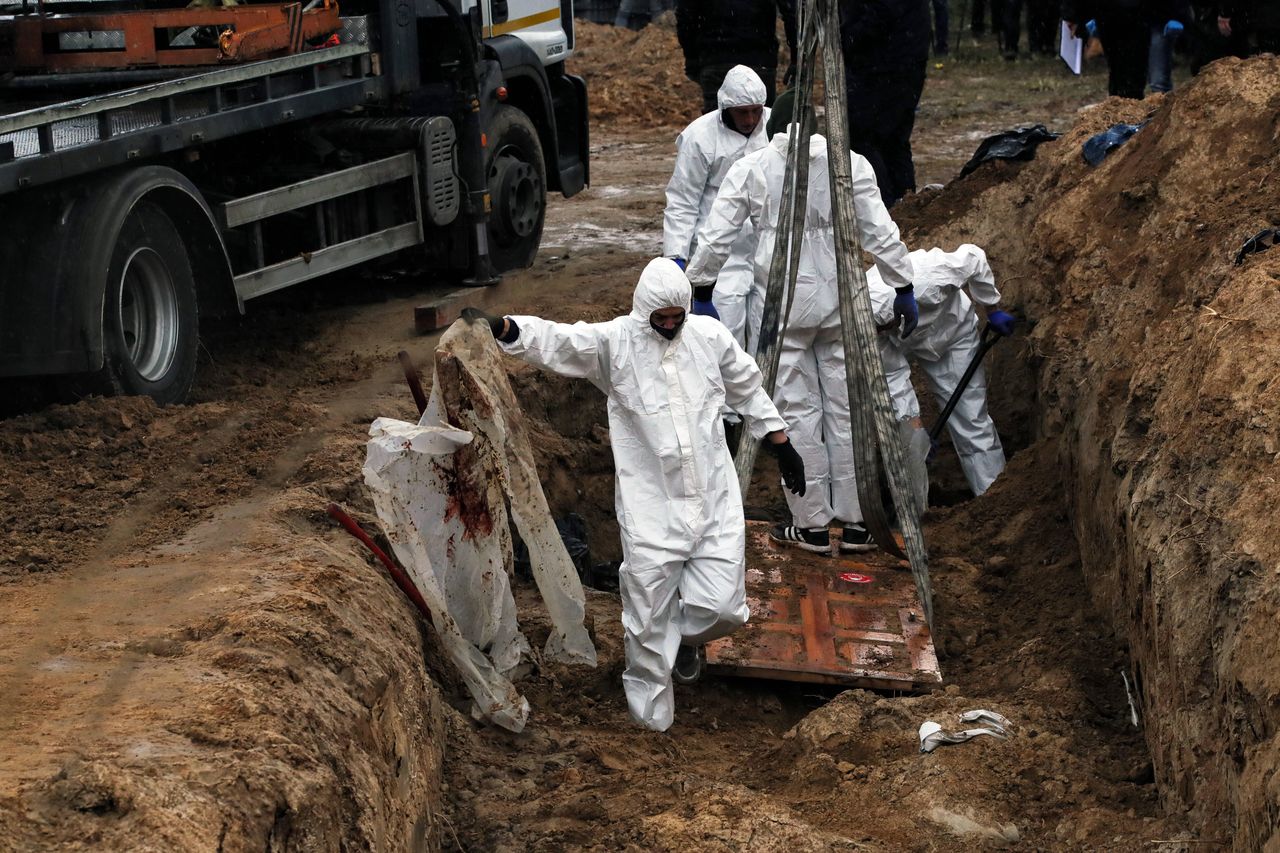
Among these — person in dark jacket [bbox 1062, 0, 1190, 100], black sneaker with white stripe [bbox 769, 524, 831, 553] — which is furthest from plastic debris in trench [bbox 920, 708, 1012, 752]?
person in dark jacket [bbox 1062, 0, 1190, 100]

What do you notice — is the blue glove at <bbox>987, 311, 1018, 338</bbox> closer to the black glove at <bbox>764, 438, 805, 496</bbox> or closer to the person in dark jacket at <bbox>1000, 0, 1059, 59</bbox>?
the black glove at <bbox>764, 438, 805, 496</bbox>

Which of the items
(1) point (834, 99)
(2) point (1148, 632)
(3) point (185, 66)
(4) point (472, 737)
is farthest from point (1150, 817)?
(3) point (185, 66)

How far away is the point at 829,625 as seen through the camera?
22.6ft

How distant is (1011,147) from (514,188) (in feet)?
11.9

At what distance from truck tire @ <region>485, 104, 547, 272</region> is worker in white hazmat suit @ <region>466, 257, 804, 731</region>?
4.46 meters

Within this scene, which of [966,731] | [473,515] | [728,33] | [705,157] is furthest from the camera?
[728,33]

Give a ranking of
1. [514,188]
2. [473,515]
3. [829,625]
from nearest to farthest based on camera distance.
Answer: [473,515], [829,625], [514,188]

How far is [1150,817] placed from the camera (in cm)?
466

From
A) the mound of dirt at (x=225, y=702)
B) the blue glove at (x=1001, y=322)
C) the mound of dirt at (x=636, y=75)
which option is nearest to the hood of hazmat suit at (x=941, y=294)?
the blue glove at (x=1001, y=322)

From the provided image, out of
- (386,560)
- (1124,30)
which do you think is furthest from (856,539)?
(1124,30)

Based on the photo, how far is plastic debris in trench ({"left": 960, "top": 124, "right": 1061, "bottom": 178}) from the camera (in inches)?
426

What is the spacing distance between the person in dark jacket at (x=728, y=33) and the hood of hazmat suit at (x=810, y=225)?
4.13 m

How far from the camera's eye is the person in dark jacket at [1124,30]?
1134 centimetres

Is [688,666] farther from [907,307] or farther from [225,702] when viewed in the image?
[225,702]
